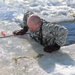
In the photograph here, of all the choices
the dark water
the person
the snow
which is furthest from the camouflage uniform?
the dark water

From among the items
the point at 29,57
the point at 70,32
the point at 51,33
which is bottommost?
the point at 70,32

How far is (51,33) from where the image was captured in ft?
13.3

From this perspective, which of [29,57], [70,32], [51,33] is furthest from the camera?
[70,32]

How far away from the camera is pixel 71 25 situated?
6301mm

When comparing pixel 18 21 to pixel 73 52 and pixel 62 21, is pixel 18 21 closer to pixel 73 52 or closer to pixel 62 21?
pixel 62 21

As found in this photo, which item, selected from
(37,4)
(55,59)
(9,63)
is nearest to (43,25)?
(55,59)

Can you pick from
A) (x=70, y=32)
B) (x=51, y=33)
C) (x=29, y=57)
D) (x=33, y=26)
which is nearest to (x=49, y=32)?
(x=51, y=33)

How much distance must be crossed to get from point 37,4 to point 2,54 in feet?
16.4

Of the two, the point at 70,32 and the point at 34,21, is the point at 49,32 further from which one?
the point at 70,32

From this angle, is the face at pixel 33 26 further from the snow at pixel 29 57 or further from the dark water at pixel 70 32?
the dark water at pixel 70 32

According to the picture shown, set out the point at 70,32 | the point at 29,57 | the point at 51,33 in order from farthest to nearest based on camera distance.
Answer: the point at 70,32 < the point at 51,33 < the point at 29,57

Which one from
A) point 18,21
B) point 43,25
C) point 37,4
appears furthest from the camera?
point 37,4

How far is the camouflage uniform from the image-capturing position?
395cm

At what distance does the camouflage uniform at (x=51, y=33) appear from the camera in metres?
3.95
